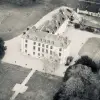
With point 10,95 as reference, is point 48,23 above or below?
above

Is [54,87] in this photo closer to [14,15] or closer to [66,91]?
[66,91]

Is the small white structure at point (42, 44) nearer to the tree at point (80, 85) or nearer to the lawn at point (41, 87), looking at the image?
the lawn at point (41, 87)

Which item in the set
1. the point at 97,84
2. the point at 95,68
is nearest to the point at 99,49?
the point at 95,68

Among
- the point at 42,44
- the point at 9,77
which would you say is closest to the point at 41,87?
the point at 9,77

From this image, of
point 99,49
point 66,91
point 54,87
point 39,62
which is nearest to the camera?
point 66,91

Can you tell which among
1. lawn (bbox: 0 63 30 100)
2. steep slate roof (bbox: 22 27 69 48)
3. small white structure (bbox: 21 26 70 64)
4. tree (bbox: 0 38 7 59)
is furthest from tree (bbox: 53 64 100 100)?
tree (bbox: 0 38 7 59)

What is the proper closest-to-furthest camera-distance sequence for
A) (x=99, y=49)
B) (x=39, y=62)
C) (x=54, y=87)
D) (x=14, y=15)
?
(x=54, y=87) → (x=39, y=62) → (x=99, y=49) → (x=14, y=15)

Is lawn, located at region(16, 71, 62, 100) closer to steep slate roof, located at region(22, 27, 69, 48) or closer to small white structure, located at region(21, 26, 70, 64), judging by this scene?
small white structure, located at region(21, 26, 70, 64)
